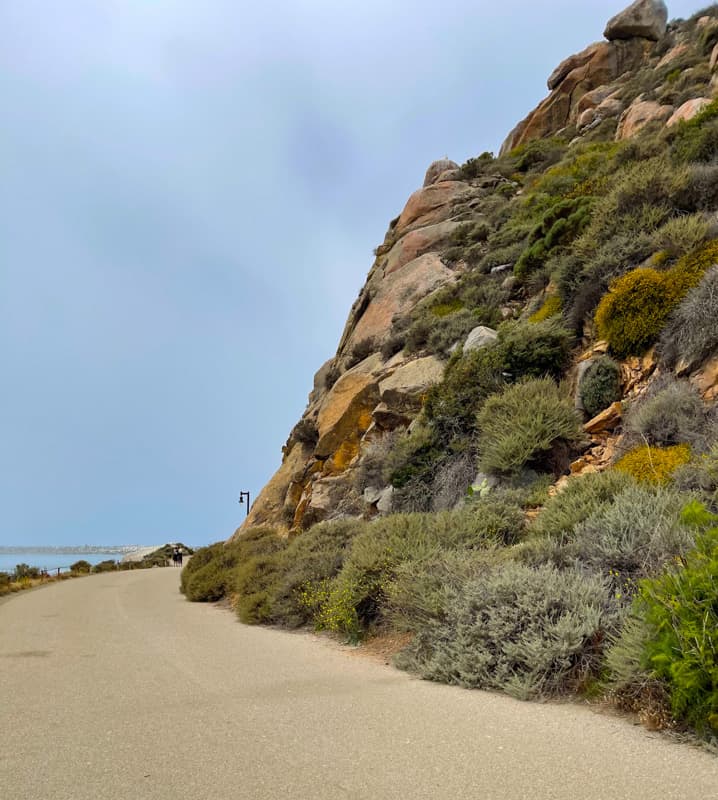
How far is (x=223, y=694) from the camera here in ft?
15.3

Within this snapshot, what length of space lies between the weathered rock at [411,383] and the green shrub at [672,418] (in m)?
6.92

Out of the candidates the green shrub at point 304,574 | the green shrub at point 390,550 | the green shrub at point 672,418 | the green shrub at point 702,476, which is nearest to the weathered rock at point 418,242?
the green shrub at point 304,574

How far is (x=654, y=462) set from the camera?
7195 millimetres

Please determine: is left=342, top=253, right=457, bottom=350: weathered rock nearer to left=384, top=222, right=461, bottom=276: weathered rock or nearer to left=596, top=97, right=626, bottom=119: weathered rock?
left=384, top=222, right=461, bottom=276: weathered rock

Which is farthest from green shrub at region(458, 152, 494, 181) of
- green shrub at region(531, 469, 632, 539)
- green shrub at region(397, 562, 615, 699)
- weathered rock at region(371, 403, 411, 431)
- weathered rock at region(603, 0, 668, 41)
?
green shrub at region(397, 562, 615, 699)

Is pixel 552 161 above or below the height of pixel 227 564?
above

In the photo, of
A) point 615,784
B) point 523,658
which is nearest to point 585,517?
point 523,658

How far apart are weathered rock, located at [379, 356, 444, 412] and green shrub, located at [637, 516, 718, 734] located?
36.0ft

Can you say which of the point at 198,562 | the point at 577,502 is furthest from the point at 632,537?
the point at 198,562

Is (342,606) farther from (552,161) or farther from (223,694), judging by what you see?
(552,161)

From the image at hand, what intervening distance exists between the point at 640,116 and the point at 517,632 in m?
24.0

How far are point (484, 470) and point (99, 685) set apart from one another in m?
7.08

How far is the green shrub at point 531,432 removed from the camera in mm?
9383

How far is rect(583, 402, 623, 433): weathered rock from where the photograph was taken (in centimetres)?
909
